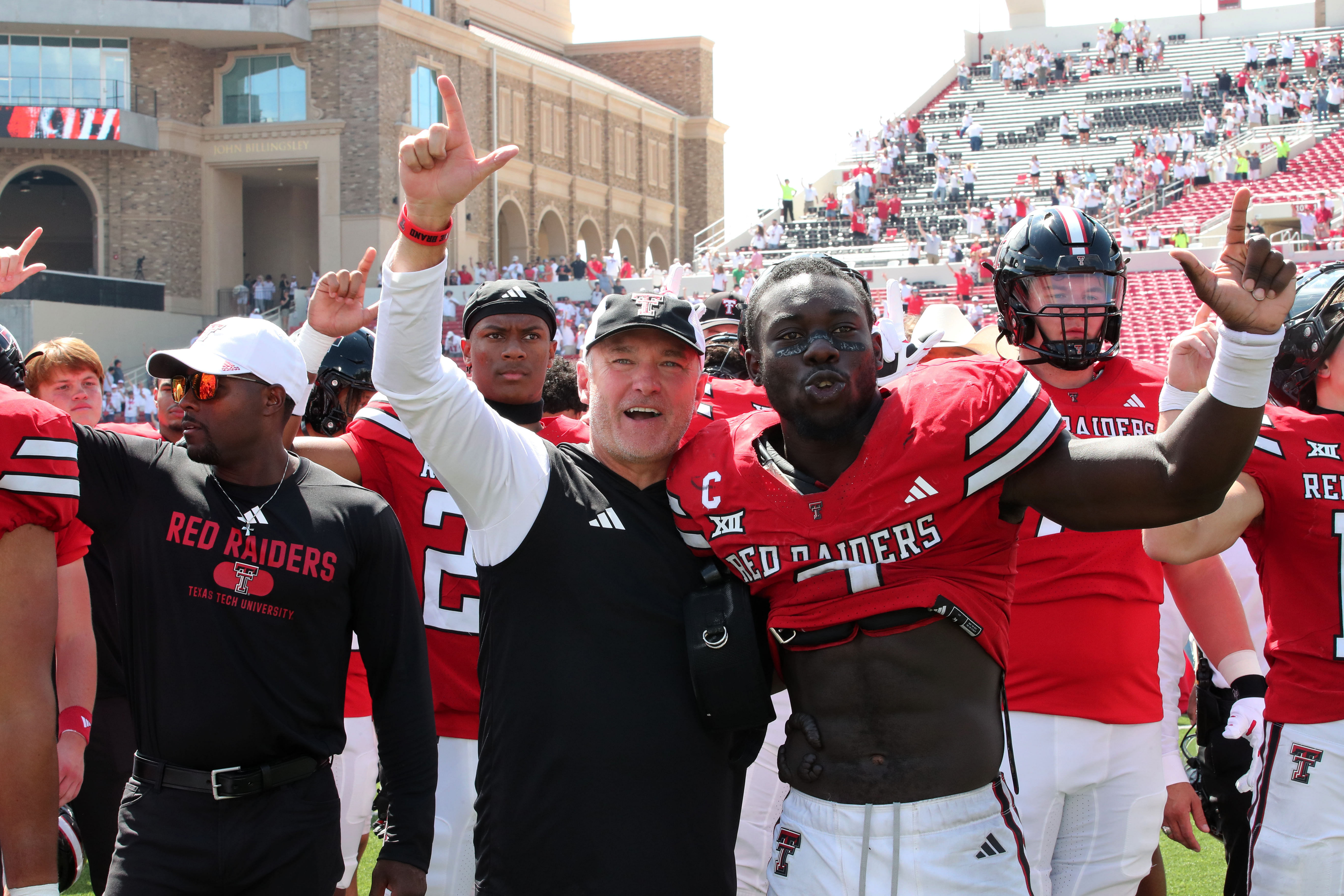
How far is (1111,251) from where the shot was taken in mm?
3777

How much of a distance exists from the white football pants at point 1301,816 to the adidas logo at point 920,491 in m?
1.47

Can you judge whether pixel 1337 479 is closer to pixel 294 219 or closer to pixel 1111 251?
pixel 1111 251

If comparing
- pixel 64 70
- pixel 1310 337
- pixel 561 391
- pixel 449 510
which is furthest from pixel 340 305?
pixel 64 70

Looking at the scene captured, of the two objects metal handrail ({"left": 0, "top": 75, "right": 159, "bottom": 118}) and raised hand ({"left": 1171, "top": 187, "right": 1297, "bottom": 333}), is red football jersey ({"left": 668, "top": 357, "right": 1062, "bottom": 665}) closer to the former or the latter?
raised hand ({"left": 1171, "top": 187, "right": 1297, "bottom": 333})

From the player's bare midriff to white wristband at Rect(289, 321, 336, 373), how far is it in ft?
6.48

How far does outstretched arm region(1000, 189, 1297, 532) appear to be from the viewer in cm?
237

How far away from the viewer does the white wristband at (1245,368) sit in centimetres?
237

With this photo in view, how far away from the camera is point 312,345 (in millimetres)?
3998

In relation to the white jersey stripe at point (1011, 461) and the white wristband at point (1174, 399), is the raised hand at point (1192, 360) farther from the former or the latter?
the white jersey stripe at point (1011, 461)

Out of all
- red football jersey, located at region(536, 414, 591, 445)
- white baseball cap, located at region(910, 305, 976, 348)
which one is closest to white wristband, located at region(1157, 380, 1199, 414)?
red football jersey, located at region(536, 414, 591, 445)

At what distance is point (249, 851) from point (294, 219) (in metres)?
40.3

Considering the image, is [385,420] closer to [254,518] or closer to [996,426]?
[254,518]

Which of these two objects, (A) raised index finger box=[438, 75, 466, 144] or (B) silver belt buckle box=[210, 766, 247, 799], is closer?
(A) raised index finger box=[438, 75, 466, 144]

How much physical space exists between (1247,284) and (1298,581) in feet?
4.36
